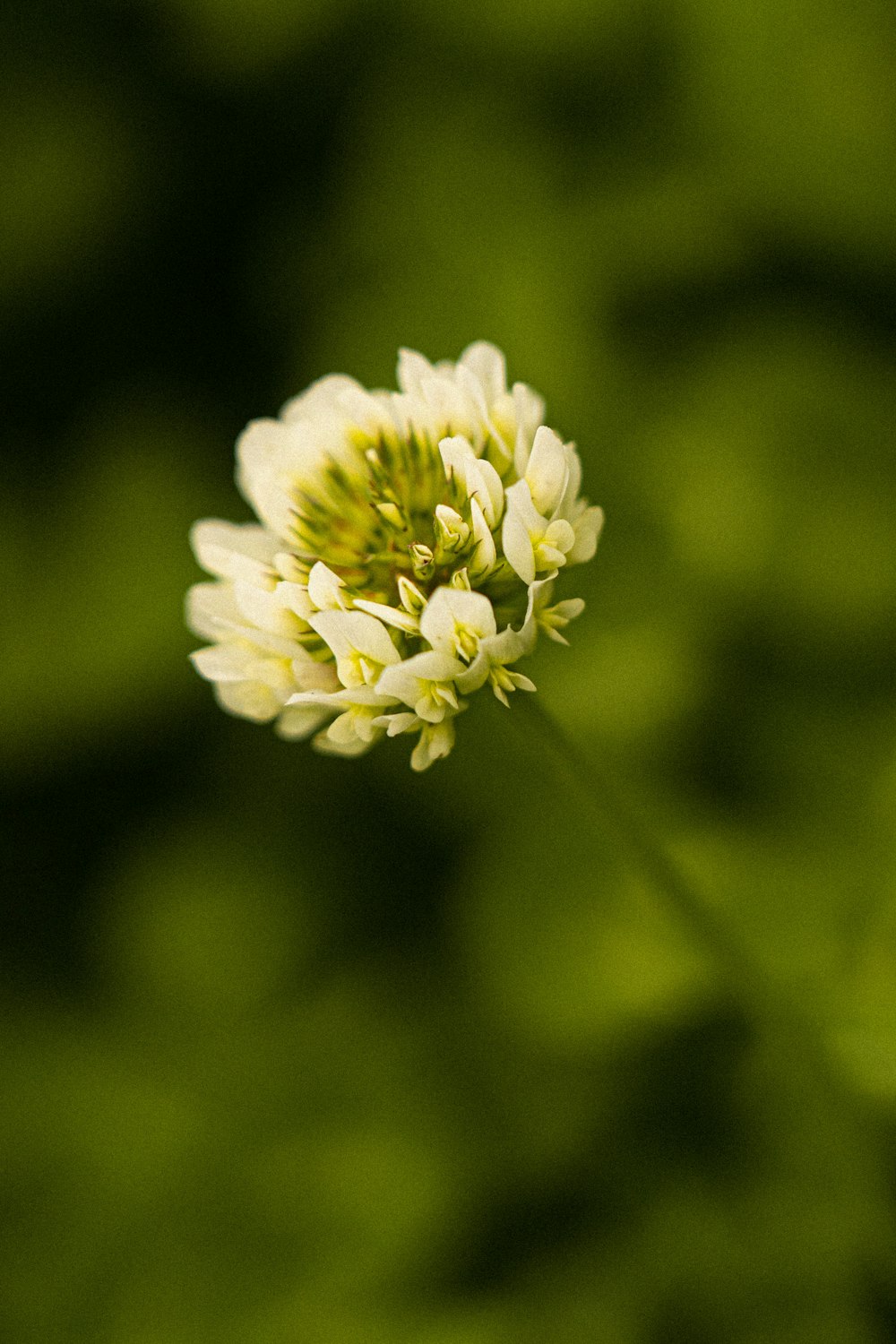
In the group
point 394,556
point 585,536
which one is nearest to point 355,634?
point 394,556

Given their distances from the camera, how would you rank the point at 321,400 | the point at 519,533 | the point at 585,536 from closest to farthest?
the point at 519,533 → the point at 585,536 → the point at 321,400

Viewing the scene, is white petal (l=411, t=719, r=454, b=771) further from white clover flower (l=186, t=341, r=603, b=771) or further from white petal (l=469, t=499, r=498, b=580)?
white petal (l=469, t=499, r=498, b=580)

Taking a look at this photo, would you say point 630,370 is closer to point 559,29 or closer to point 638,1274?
point 559,29

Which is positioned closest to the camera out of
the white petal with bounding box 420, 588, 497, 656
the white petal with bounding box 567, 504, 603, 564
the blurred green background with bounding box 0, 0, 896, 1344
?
the white petal with bounding box 420, 588, 497, 656

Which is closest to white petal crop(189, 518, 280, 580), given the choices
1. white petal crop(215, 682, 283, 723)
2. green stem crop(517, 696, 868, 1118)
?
white petal crop(215, 682, 283, 723)

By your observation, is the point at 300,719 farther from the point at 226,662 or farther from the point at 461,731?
the point at 461,731

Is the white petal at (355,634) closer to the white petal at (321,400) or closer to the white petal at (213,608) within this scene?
the white petal at (213,608)
